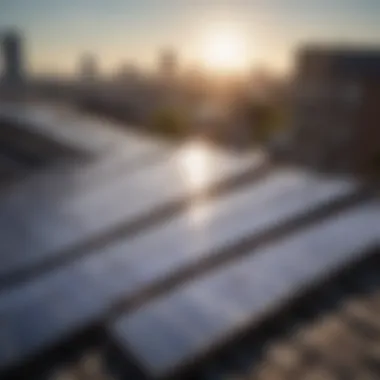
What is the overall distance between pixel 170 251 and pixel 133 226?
1.40m

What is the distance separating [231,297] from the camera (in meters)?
6.55

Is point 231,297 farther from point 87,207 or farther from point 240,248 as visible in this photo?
point 87,207

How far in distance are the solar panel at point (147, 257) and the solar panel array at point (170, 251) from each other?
0.02 m

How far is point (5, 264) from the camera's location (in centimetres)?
831

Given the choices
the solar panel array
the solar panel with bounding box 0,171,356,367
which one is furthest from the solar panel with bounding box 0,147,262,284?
the solar panel with bounding box 0,171,356,367

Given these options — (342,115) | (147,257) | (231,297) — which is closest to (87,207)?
(147,257)

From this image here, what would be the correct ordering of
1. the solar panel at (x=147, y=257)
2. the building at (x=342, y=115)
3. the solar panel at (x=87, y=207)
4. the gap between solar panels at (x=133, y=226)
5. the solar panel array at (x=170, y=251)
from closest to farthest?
the solar panel array at (x=170, y=251), the solar panel at (x=147, y=257), the gap between solar panels at (x=133, y=226), the solar panel at (x=87, y=207), the building at (x=342, y=115)

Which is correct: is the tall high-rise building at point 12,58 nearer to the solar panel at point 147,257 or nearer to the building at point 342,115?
the building at point 342,115

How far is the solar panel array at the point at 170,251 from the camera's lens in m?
6.28

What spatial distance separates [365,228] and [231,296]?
2412 millimetres

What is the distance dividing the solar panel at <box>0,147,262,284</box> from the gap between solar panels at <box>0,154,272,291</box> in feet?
0.13

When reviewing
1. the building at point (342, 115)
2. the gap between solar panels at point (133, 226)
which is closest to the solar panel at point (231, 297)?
the gap between solar panels at point (133, 226)

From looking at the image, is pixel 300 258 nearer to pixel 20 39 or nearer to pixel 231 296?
pixel 231 296

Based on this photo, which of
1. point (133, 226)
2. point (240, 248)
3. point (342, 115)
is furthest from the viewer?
point (342, 115)
